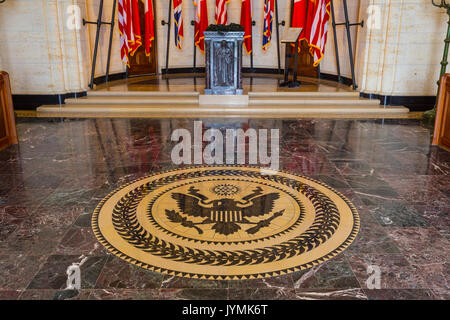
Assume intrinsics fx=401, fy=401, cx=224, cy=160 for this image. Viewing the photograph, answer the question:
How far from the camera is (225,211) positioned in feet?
11.1

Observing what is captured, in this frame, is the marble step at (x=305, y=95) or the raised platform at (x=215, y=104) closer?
the raised platform at (x=215, y=104)

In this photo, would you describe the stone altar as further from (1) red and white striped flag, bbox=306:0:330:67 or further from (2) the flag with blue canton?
(2) the flag with blue canton

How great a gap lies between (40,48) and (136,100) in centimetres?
221

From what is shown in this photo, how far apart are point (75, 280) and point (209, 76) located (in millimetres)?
6038

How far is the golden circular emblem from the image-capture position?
8.72ft

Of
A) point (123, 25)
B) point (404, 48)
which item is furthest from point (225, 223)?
point (123, 25)

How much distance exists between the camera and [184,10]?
12.1 m

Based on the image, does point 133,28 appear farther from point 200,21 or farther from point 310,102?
point 310,102

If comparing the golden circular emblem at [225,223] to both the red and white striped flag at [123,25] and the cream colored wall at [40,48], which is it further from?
the red and white striped flag at [123,25]

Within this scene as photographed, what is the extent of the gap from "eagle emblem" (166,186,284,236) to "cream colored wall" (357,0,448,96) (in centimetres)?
549

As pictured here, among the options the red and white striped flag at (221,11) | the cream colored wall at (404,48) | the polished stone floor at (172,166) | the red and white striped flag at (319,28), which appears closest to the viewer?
the polished stone floor at (172,166)

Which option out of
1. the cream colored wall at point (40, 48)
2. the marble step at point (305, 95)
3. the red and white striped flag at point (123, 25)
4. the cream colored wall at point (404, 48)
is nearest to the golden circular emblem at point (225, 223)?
the marble step at point (305, 95)

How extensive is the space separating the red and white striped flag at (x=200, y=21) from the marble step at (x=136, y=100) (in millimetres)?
4052

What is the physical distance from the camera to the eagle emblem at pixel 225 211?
124 inches
